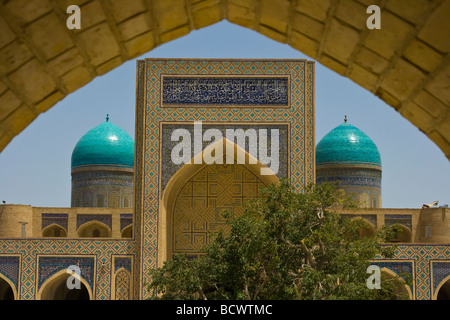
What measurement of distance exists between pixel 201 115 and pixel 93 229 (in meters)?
6.80

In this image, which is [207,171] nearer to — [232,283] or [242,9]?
[232,283]

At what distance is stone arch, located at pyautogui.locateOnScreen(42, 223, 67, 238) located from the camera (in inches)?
701

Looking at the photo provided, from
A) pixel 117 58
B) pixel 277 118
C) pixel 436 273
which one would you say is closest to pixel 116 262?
pixel 277 118

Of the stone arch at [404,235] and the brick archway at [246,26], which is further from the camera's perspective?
the stone arch at [404,235]

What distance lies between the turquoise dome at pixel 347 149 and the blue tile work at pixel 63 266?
9728mm

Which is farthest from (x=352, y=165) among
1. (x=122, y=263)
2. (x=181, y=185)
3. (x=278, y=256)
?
(x=278, y=256)

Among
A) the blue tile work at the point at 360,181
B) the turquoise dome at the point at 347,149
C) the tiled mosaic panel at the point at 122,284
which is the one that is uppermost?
the turquoise dome at the point at 347,149

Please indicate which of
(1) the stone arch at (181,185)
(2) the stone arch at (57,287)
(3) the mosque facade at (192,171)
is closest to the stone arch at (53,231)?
(2) the stone arch at (57,287)

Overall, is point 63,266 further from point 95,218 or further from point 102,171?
point 102,171

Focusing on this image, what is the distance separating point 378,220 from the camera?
17.2 metres

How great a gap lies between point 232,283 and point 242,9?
6.61m

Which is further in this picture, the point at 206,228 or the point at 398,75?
the point at 206,228

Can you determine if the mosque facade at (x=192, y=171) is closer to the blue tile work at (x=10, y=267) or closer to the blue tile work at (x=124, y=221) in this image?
the blue tile work at (x=10, y=267)

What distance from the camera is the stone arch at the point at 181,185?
13.4 m
